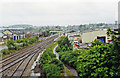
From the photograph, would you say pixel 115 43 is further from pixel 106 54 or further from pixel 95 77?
pixel 95 77

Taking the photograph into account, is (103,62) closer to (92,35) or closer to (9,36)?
(92,35)

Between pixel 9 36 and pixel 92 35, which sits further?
pixel 9 36

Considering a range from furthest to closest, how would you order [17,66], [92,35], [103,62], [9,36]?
[9,36] < [92,35] < [17,66] < [103,62]

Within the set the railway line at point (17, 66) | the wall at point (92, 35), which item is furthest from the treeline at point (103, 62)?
the wall at point (92, 35)

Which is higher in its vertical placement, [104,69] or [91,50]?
[91,50]

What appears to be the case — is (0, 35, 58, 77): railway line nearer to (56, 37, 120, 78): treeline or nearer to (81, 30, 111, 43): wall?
(56, 37, 120, 78): treeline

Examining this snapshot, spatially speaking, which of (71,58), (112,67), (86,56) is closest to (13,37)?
(71,58)

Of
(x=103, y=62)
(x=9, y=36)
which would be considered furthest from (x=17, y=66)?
(x=9, y=36)

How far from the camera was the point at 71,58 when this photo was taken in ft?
18.3

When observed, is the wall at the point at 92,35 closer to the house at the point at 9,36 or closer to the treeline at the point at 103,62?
the house at the point at 9,36

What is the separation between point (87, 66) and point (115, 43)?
1.01 meters

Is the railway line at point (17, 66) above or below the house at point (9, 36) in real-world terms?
below

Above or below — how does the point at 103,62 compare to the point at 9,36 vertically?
below

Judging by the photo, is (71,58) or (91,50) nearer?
(91,50)
